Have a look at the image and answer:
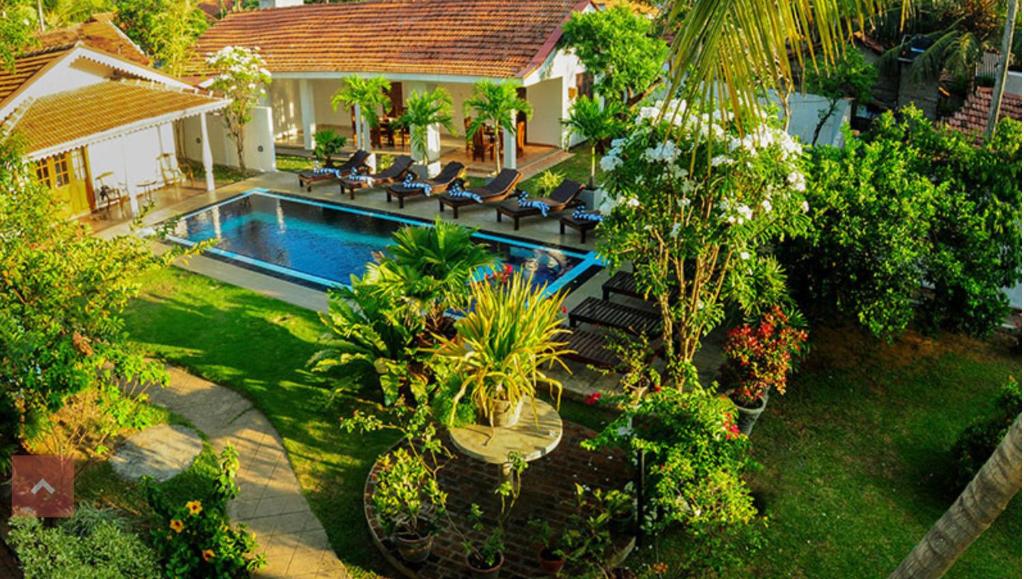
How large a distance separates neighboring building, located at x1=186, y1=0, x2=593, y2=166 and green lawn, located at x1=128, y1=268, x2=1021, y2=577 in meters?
12.3

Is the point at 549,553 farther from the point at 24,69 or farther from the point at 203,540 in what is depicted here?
the point at 24,69

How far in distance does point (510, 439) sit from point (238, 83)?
18132 millimetres

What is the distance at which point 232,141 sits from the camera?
25578 millimetres

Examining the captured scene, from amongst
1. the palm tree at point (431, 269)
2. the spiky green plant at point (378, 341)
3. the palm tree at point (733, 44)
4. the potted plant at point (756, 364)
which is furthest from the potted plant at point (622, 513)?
the palm tree at point (733, 44)

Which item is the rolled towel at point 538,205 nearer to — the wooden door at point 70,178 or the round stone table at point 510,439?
the round stone table at point 510,439

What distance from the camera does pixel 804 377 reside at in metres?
12.7

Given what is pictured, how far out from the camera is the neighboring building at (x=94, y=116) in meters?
18.8

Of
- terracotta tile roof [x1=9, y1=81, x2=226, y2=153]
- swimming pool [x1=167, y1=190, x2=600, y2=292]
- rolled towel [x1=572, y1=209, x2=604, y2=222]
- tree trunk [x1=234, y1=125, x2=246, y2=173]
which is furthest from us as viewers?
tree trunk [x1=234, y1=125, x2=246, y2=173]

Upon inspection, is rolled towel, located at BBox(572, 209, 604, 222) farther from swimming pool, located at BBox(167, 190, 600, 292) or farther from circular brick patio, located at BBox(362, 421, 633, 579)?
circular brick patio, located at BBox(362, 421, 633, 579)

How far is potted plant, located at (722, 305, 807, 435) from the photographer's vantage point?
10961 millimetres

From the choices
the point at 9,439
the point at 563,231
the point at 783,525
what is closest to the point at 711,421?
the point at 783,525

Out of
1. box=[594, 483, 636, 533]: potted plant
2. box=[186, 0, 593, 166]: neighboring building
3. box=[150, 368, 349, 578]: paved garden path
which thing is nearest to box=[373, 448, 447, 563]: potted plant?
box=[150, 368, 349, 578]: paved garden path

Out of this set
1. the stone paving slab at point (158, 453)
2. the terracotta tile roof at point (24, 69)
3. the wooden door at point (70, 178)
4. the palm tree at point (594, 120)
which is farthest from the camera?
the palm tree at point (594, 120)

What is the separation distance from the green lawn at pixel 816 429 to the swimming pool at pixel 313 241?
7.17ft
